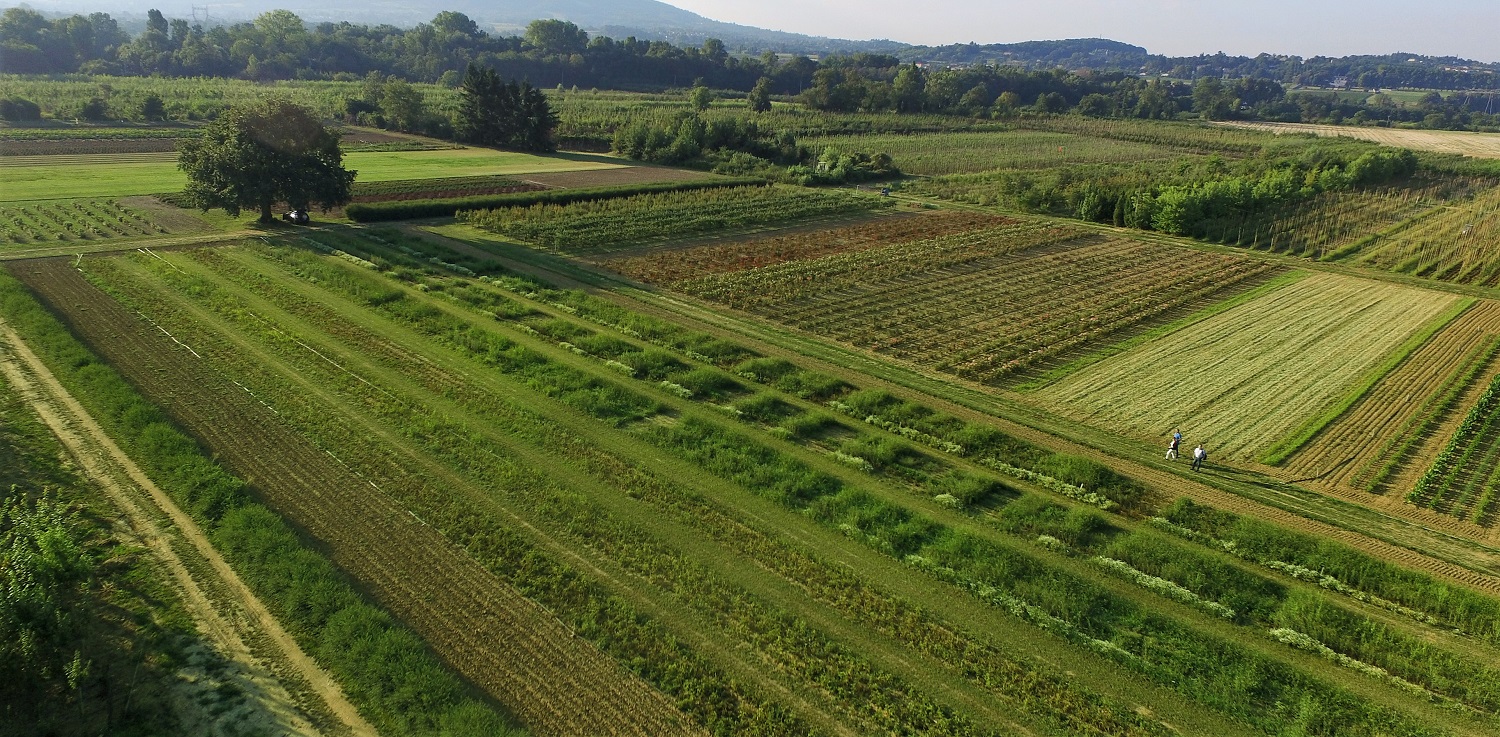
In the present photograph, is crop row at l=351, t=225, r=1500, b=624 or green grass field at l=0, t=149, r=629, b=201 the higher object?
green grass field at l=0, t=149, r=629, b=201

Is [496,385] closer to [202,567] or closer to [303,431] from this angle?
[303,431]

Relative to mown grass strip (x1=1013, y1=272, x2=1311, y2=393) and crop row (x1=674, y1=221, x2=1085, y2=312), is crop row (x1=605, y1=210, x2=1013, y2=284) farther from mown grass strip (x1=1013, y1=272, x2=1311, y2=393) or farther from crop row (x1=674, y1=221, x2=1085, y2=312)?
mown grass strip (x1=1013, y1=272, x2=1311, y2=393)

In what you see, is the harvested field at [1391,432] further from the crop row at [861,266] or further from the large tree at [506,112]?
the large tree at [506,112]

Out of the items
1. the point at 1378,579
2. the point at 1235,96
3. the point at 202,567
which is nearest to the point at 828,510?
the point at 1378,579

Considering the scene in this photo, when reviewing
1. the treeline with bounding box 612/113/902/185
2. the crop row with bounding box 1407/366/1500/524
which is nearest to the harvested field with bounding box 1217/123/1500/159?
the treeline with bounding box 612/113/902/185

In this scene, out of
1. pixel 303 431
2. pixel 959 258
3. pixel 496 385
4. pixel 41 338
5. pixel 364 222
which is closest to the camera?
pixel 303 431

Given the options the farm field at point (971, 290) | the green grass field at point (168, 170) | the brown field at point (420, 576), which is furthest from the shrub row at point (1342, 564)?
the green grass field at point (168, 170)
